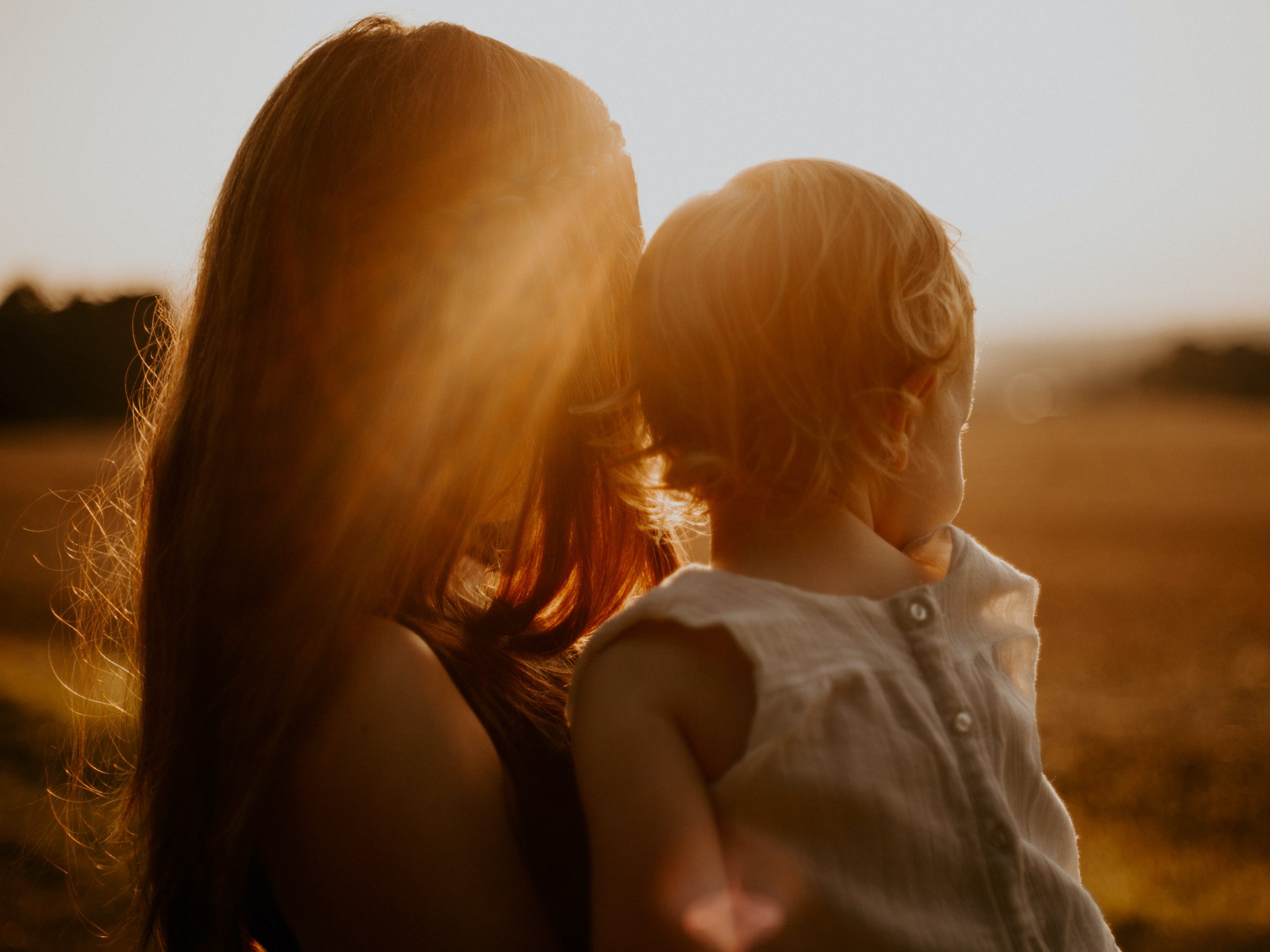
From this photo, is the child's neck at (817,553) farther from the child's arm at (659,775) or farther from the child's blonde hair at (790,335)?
the child's arm at (659,775)

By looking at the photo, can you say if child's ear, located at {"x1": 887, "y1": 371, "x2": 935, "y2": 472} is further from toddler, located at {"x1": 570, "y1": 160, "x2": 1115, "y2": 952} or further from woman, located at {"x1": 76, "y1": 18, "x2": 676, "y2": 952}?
woman, located at {"x1": 76, "y1": 18, "x2": 676, "y2": 952}

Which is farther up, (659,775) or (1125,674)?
(659,775)

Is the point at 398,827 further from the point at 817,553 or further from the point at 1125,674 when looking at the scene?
the point at 1125,674

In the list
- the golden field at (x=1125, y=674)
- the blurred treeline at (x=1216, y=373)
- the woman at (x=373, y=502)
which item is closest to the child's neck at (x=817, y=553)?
the woman at (x=373, y=502)

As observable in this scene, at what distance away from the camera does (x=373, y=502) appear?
144cm

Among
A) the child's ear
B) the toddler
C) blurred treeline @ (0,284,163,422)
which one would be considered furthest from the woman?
blurred treeline @ (0,284,163,422)

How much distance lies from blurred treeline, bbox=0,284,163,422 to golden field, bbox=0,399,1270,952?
51 cm

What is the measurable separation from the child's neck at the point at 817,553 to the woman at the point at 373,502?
0.27 m

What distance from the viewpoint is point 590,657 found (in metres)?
1.29

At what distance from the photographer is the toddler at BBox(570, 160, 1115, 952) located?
120 cm

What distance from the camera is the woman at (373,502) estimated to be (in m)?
1.28

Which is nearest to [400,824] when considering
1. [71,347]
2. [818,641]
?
[818,641]

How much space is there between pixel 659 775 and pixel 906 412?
24.9 inches

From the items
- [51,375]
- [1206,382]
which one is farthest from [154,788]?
[1206,382]
